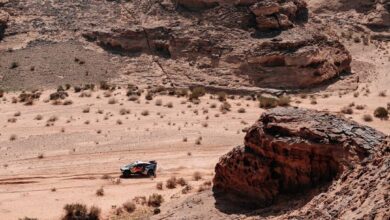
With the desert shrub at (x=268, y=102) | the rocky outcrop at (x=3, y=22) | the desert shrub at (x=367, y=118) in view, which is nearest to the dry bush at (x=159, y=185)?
the desert shrub at (x=367, y=118)

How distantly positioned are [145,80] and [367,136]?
27.1 m

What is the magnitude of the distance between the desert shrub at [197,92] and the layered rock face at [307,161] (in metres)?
19.3

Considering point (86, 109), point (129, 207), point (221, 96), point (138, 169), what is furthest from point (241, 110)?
point (129, 207)

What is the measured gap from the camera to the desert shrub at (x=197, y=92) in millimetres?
33812

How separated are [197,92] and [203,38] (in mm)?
5497

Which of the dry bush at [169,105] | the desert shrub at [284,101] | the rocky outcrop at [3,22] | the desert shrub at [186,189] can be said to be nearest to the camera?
the desert shrub at [186,189]

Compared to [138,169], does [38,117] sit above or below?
below

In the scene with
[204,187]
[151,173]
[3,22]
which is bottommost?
[151,173]

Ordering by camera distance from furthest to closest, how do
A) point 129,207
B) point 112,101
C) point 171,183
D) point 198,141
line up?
point 112,101 → point 198,141 → point 171,183 → point 129,207

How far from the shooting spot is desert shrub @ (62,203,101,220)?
1598cm

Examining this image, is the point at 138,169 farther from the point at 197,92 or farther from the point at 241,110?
the point at 197,92

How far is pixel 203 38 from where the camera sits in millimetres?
38875

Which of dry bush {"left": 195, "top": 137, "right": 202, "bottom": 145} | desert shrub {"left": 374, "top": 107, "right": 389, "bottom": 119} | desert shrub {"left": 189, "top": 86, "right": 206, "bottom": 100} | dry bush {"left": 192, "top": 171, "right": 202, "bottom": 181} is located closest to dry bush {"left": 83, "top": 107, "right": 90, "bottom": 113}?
desert shrub {"left": 189, "top": 86, "right": 206, "bottom": 100}

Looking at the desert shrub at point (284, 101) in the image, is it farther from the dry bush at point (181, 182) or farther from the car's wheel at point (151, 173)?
the dry bush at point (181, 182)
